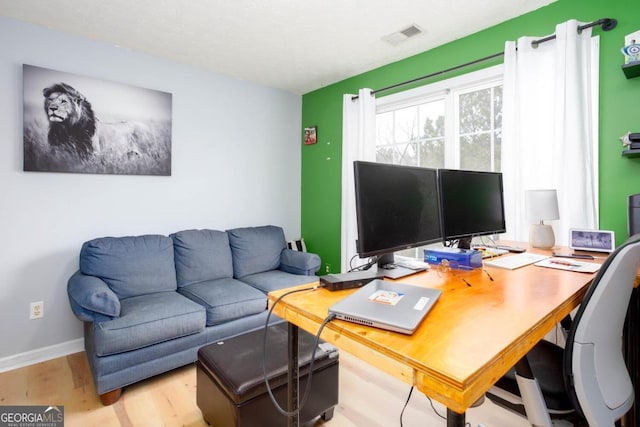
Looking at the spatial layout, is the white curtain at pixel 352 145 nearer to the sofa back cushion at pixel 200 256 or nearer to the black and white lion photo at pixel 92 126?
the sofa back cushion at pixel 200 256

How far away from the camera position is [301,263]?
318 centimetres

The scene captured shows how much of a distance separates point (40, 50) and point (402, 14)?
104 inches

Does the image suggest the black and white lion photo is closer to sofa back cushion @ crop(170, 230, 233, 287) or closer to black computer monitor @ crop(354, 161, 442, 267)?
sofa back cushion @ crop(170, 230, 233, 287)

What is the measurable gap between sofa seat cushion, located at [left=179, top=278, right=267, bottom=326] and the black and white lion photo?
1.13 meters

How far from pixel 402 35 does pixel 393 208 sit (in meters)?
1.89

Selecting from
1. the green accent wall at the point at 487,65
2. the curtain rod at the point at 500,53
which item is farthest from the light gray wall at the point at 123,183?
the curtain rod at the point at 500,53

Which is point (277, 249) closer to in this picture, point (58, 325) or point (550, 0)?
point (58, 325)

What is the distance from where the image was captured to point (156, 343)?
209cm

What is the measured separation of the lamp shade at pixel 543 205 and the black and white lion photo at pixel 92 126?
2.88 meters

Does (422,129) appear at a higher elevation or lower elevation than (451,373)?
higher

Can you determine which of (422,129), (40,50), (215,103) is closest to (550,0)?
(422,129)

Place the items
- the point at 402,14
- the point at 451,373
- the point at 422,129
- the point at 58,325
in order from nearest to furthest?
the point at 451,373 < the point at 402,14 < the point at 58,325 < the point at 422,129

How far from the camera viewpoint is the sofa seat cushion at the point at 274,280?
2777 millimetres

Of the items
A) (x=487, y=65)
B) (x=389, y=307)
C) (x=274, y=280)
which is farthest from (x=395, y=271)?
(x=487, y=65)
